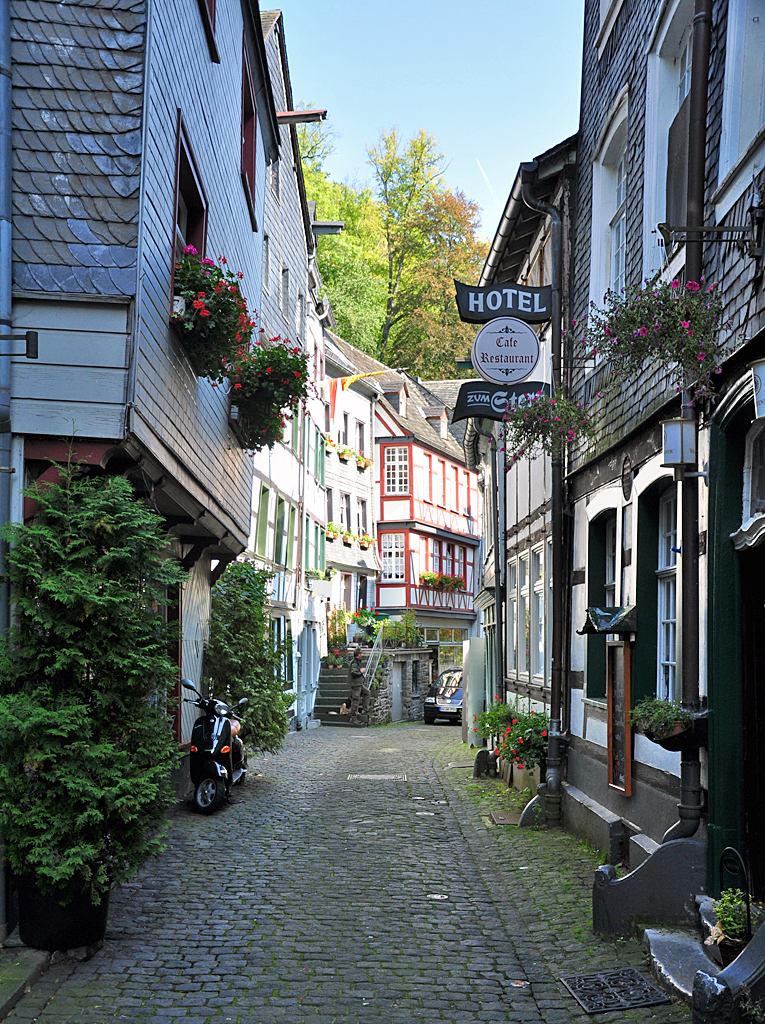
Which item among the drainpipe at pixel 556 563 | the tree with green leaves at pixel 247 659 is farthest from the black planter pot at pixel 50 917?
the tree with green leaves at pixel 247 659

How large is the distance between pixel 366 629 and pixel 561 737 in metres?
24.2

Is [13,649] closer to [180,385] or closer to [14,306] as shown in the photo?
[14,306]

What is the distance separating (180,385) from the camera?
8305mm

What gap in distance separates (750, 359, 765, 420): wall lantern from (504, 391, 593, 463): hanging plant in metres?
4.03

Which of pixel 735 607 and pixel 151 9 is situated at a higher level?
pixel 151 9

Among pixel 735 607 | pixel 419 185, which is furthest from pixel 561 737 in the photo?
pixel 419 185

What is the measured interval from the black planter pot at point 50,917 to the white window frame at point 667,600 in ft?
13.6

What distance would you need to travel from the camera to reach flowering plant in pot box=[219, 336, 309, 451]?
33.5 ft

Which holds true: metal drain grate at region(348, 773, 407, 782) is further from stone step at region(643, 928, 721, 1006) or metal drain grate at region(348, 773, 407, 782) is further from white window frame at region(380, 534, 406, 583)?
white window frame at region(380, 534, 406, 583)

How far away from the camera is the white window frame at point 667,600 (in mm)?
7677

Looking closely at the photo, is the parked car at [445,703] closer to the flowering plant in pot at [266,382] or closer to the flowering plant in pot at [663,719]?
the flowering plant in pot at [266,382]

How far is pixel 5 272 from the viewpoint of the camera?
244 inches

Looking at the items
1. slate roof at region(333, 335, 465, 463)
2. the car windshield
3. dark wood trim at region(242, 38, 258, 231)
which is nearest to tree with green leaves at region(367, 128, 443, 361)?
slate roof at region(333, 335, 465, 463)

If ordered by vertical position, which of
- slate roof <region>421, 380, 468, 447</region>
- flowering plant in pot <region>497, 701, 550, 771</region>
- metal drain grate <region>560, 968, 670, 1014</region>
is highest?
slate roof <region>421, 380, 468, 447</region>
